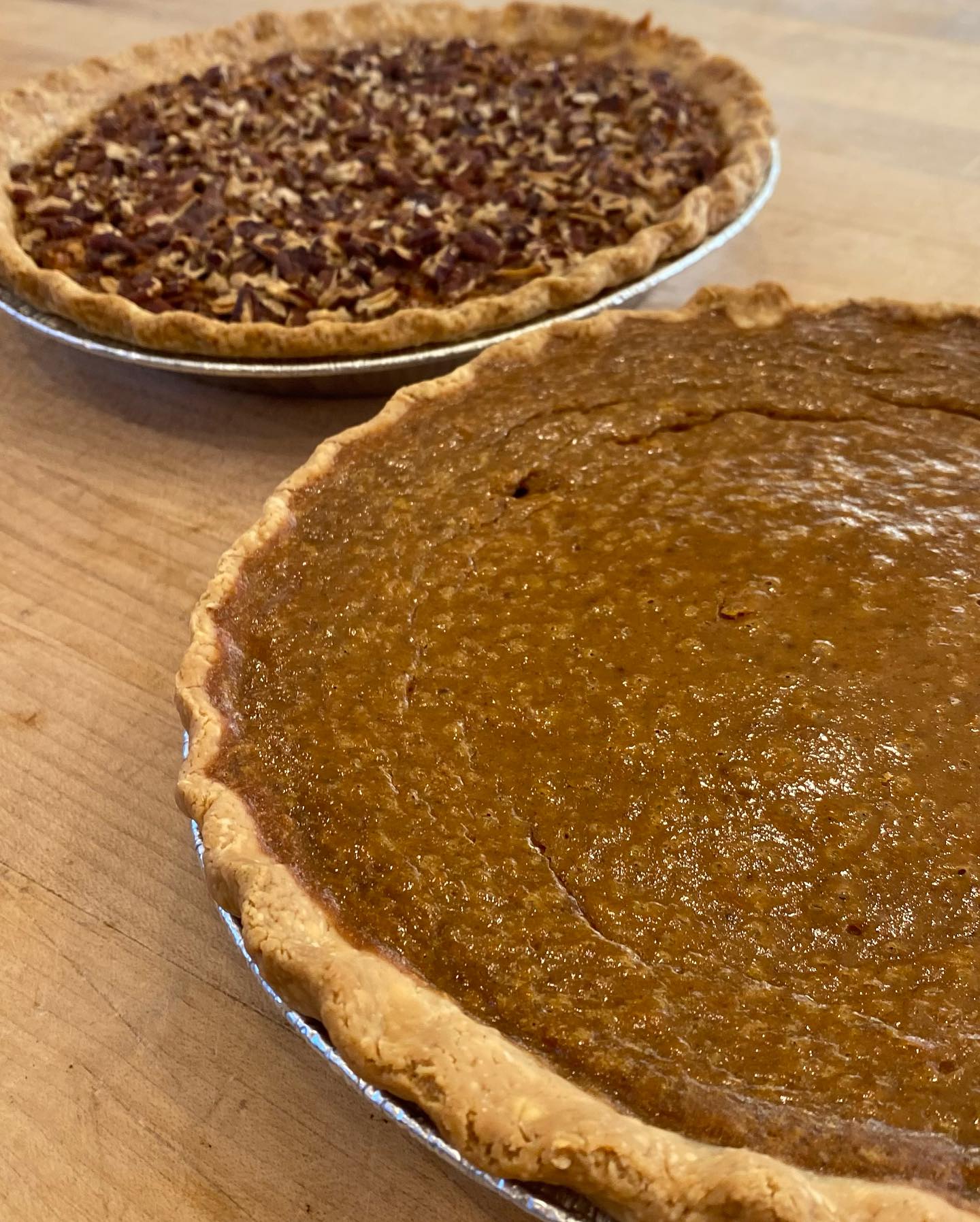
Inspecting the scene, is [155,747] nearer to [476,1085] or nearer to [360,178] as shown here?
[476,1085]

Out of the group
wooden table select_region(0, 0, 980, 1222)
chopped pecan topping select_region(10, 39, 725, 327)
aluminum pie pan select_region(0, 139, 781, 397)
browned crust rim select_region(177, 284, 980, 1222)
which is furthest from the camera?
chopped pecan topping select_region(10, 39, 725, 327)

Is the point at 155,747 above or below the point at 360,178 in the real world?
below

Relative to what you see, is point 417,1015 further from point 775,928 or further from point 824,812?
point 824,812

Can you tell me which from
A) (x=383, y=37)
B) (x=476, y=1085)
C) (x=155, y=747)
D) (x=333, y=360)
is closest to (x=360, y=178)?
(x=333, y=360)

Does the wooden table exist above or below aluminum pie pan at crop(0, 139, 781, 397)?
below

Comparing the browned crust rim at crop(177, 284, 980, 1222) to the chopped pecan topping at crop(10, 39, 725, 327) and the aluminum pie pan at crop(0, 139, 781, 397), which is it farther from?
the chopped pecan topping at crop(10, 39, 725, 327)

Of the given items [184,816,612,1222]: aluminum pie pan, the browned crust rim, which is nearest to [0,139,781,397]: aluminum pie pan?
the browned crust rim

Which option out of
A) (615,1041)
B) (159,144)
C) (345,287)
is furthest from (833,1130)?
(159,144)
